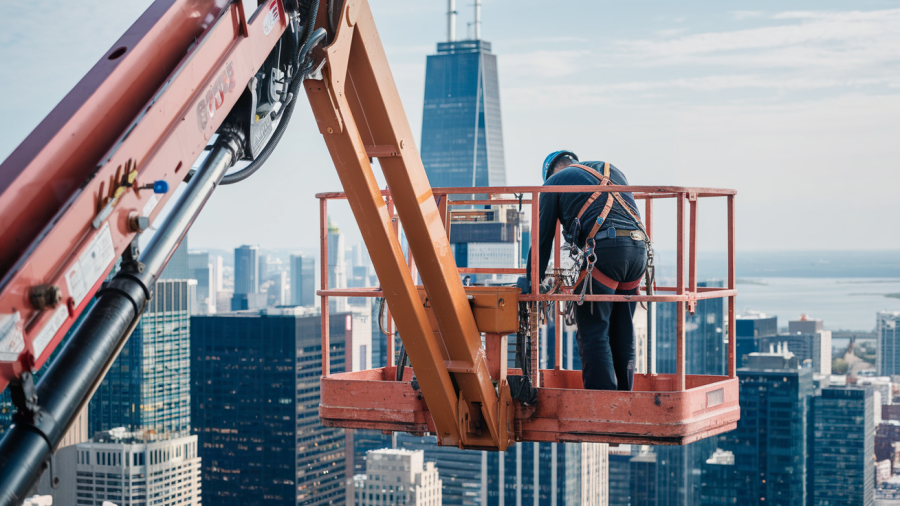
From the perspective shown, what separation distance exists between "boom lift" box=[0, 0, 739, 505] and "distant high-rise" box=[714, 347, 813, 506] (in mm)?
106169

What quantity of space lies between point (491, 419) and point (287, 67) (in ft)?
11.7

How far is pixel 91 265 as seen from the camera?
14.2ft

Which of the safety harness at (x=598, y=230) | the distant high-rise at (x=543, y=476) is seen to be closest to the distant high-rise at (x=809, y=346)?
the distant high-rise at (x=543, y=476)

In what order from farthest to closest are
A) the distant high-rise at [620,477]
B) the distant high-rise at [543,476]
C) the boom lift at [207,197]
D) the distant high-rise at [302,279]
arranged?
the distant high-rise at [302,279], the distant high-rise at [620,477], the distant high-rise at [543,476], the boom lift at [207,197]

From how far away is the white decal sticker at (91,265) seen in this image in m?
4.23

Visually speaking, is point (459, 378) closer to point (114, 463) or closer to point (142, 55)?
point (142, 55)

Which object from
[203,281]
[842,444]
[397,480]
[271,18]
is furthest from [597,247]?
[203,281]

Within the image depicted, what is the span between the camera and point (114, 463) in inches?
4001

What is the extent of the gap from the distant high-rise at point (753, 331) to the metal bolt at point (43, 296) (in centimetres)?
13460

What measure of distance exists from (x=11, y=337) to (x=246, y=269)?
16804 cm

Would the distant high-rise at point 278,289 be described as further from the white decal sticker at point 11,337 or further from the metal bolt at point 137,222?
the white decal sticker at point 11,337

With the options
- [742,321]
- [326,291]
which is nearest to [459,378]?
[326,291]

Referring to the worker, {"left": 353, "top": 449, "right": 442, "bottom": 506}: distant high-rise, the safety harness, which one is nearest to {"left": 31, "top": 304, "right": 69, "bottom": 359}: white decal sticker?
the worker

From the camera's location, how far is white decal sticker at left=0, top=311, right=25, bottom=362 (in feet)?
12.7
